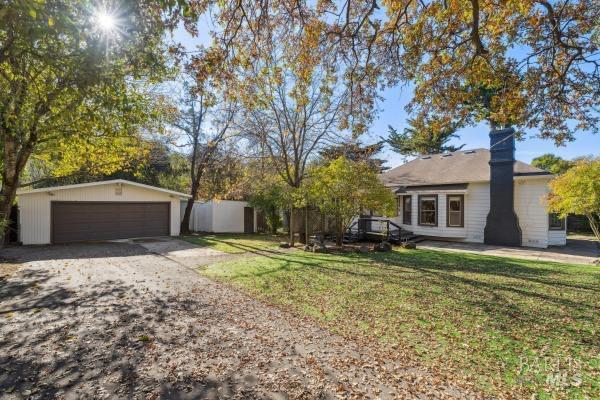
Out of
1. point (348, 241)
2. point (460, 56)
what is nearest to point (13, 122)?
Answer: point (460, 56)

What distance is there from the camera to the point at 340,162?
11.2 m

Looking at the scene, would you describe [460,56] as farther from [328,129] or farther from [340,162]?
[328,129]

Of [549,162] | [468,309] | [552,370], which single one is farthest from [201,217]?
[549,162]

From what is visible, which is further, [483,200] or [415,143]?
[415,143]

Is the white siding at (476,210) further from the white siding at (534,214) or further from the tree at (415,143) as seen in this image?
the tree at (415,143)

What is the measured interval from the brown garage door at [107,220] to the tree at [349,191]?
10.4 meters

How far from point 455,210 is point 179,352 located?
1552cm

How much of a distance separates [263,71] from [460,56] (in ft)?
15.7

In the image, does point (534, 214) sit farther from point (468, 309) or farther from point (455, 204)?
point (468, 309)

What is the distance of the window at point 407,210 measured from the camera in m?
17.7

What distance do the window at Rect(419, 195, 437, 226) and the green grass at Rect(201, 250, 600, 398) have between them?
672cm

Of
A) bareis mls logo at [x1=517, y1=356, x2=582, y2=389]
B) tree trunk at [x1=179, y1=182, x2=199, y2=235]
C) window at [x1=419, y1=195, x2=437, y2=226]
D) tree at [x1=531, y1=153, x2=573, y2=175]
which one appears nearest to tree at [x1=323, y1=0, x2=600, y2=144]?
bareis mls logo at [x1=517, y1=356, x2=582, y2=389]

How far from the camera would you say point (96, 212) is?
15.0 meters

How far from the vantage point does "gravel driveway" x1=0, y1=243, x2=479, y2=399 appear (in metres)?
3.08
